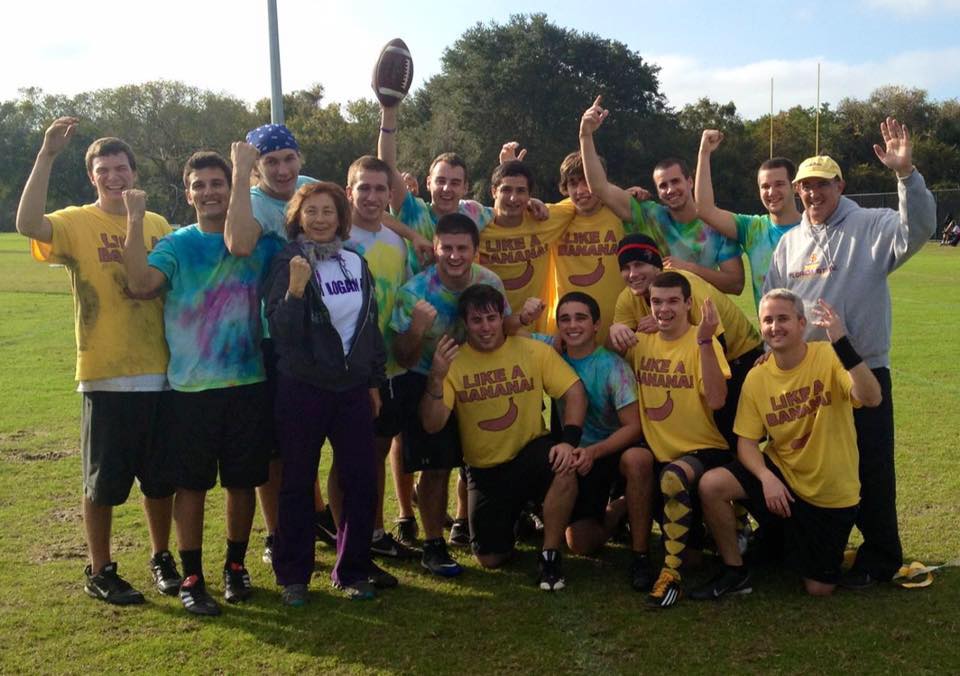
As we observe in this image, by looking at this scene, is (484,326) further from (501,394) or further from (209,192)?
(209,192)

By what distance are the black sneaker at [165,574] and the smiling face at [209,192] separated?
1.75 meters

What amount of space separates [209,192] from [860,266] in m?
3.25

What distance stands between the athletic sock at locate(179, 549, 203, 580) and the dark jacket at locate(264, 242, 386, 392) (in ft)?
3.39

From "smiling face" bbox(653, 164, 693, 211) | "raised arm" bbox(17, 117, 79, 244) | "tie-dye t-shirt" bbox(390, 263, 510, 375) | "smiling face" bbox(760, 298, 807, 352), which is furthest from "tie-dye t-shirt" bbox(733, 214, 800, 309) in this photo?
"raised arm" bbox(17, 117, 79, 244)

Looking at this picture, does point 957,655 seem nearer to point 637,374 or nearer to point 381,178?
point 637,374

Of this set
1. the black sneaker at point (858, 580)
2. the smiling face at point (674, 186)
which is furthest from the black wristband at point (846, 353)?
the smiling face at point (674, 186)

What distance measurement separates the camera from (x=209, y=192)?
4414mm

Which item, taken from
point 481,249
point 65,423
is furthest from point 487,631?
point 65,423

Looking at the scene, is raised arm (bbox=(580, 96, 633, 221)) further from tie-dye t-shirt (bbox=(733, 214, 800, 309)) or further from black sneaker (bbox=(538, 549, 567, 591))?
black sneaker (bbox=(538, 549, 567, 591))

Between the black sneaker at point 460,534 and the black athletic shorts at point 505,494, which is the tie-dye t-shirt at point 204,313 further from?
the black sneaker at point 460,534

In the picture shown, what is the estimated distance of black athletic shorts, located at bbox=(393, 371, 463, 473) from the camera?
16.5 feet

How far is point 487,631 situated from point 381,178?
242cm

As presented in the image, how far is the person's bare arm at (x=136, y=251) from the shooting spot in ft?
13.7

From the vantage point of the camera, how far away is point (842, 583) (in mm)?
4500
